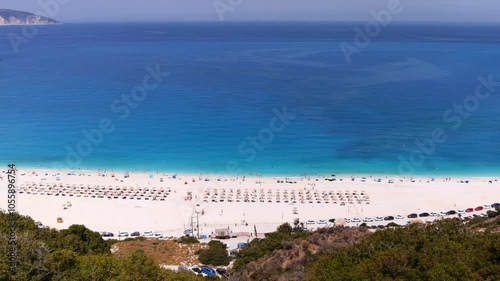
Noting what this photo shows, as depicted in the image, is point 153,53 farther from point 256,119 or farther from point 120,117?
point 256,119

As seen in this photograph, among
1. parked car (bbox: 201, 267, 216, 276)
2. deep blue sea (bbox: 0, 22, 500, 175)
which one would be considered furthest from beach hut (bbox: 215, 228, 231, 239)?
deep blue sea (bbox: 0, 22, 500, 175)

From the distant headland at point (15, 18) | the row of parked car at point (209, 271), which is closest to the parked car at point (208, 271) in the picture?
the row of parked car at point (209, 271)

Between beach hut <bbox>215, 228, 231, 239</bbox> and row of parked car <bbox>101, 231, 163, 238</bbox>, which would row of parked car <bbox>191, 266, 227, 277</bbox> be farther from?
row of parked car <bbox>101, 231, 163, 238</bbox>

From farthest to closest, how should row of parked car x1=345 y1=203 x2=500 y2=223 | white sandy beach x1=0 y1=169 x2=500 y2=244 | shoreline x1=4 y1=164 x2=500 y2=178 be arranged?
shoreline x1=4 y1=164 x2=500 y2=178 < white sandy beach x1=0 y1=169 x2=500 y2=244 < row of parked car x1=345 y1=203 x2=500 y2=223

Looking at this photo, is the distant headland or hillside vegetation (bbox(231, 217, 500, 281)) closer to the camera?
hillside vegetation (bbox(231, 217, 500, 281))

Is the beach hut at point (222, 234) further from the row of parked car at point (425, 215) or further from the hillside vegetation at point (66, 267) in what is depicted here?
the hillside vegetation at point (66, 267)

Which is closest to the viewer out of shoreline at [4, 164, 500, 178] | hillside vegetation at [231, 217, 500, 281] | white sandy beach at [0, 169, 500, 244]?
hillside vegetation at [231, 217, 500, 281]
